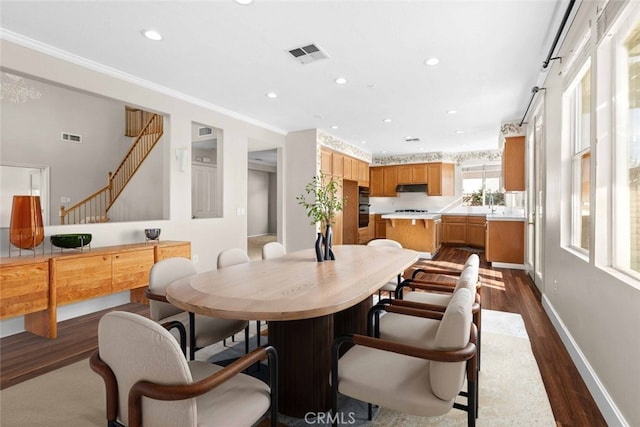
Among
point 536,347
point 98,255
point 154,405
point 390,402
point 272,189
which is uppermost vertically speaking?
point 272,189

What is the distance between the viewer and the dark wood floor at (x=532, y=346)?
1907 mm

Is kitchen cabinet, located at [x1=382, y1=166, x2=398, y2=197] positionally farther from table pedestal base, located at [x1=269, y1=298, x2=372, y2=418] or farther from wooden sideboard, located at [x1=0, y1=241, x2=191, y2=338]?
table pedestal base, located at [x1=269, y1=298, x2=372, y2=418]

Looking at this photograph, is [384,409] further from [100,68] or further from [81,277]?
[100,68]

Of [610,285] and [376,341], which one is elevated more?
[610,285]

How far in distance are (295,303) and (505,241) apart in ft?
18.3

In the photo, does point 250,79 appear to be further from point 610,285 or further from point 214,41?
point 610,285

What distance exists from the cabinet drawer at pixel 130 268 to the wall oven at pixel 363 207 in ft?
18.3

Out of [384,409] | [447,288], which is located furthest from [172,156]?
[384,409]

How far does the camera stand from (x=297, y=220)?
20.5 feet

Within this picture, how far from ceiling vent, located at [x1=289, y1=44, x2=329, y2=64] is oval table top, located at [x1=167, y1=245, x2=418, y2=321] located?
2004mm

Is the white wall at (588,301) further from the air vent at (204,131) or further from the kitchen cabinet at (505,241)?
the air vent at (204,131)

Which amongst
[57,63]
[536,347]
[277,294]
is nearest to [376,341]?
[277,294]

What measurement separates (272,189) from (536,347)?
10.6m

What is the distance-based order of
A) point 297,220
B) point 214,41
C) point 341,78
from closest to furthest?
point 214,41 < point 341,78 < point 297,220
